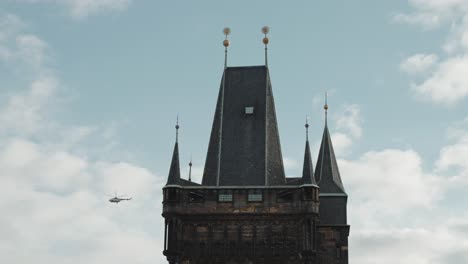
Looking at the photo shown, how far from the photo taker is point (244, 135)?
55.9 meters

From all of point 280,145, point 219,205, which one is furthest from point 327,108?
point 219,205

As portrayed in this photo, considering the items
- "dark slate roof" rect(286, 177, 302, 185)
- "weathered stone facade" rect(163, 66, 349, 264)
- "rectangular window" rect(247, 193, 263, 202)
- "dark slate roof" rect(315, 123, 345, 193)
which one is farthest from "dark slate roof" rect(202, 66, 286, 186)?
"dark slate roof" rect(315, 123, 345, 193)

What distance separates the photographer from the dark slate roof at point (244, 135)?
177 ft

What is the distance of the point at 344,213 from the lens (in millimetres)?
57031

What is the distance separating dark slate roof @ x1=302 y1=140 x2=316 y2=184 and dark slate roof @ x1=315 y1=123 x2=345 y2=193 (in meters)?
4.69

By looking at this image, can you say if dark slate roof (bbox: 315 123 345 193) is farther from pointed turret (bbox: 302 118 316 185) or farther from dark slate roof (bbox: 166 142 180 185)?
dark slate roof (bbox: 166 142 180 185)

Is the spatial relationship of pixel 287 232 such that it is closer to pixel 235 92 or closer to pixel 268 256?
pixel 268 256

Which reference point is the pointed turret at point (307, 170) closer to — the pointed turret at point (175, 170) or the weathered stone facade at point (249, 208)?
the weathered stone facade at point (249, 208)

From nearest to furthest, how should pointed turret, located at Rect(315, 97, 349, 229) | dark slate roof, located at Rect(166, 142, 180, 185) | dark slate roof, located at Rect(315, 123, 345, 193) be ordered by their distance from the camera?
dark slate roof, located at Rect(166, 142, 180, 185), pointed turret, located at Rect(315, 97, 349, 229), dark slate roof, located at Rect(315, 123, 345, 193)

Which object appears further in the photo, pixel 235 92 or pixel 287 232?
pixel 235 92

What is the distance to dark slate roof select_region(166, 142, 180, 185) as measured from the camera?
5303 cm

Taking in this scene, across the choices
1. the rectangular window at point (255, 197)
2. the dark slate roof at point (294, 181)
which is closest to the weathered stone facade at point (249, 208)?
the rectangular window at point (255, 197)

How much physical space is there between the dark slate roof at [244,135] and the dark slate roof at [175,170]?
5.48 ft

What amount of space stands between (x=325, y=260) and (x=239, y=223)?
6348mm
